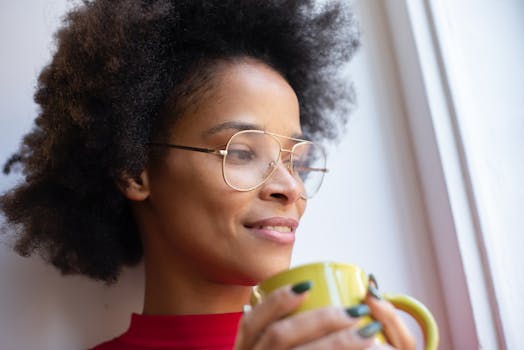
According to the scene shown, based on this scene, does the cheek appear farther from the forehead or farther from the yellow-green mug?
the yellow-green mug

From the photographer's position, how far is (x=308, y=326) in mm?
577

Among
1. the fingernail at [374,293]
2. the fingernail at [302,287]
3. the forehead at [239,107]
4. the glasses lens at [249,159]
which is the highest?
the forehead at [239,107]

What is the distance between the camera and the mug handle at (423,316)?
604mm

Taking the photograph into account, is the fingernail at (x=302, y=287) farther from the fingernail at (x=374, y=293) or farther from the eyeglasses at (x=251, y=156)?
the eyeglasses at (x=251, y=156)

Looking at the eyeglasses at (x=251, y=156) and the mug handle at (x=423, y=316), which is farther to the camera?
the eyeglasses at (x=251, y=156)

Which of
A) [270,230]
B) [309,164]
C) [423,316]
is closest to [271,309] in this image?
[423,316]

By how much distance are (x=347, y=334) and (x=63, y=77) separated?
718mm

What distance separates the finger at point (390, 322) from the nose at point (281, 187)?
0.33 m

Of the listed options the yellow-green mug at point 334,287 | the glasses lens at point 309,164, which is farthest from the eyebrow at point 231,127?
the yellow-green mug at point 334,287

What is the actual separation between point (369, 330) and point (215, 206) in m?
0.39

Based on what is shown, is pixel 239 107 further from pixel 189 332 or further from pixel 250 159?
pixel 189 332

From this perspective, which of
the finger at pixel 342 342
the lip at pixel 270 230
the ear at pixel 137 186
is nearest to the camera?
the finger at pixel 342 342

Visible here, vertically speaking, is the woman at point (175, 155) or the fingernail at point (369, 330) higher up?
the woman at point (175, 155)

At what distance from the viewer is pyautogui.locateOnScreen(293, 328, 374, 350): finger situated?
22.2 inches
